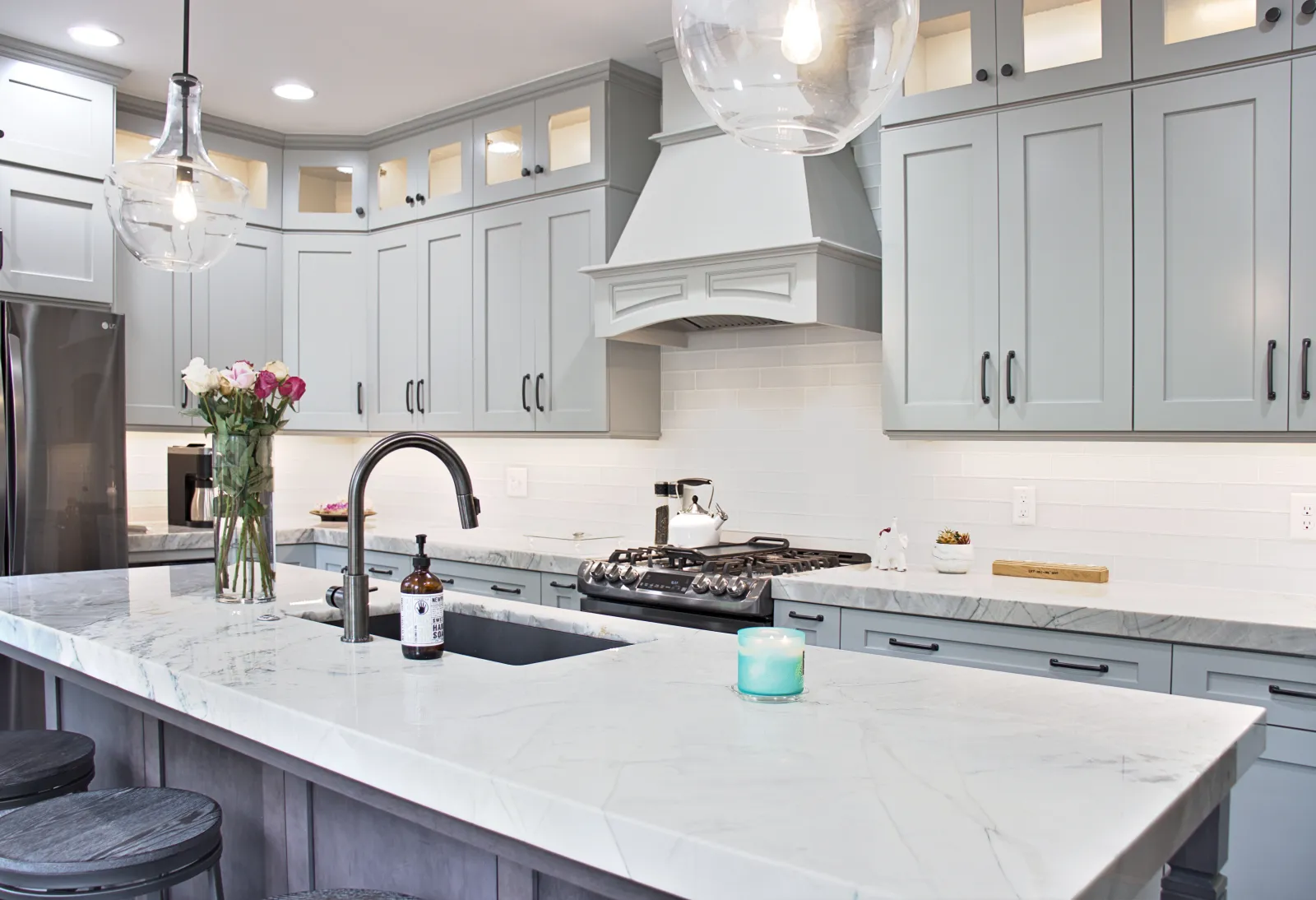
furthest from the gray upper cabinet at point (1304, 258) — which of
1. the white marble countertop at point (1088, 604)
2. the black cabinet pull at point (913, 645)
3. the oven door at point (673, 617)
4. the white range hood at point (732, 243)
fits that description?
the oven door at point (673, 617)

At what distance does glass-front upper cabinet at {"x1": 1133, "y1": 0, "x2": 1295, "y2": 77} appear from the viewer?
263 centimetres

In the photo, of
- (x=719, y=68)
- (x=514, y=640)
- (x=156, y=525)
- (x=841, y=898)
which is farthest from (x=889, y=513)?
(x=156, y=525)

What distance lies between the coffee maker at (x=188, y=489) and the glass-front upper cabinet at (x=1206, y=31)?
151 inches

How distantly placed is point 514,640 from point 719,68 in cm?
139

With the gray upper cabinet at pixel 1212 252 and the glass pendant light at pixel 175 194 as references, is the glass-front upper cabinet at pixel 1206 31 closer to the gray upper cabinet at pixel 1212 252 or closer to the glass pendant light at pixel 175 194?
the gray upper cabinet at pixel 1212 252

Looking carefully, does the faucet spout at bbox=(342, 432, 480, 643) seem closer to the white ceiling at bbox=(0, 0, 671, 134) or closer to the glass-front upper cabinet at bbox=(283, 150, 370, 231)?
the white ceiling at bbox=(0, 0, 671, 134)

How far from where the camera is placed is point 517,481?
489cm

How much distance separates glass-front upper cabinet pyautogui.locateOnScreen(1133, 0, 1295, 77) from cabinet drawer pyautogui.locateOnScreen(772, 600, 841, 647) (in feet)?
5.60

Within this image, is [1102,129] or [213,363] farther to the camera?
[213,363]

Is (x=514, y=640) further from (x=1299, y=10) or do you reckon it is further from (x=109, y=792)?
(x=1299, y=10)

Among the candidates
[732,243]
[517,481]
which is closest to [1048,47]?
[732,243]

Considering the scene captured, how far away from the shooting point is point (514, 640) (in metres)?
2.36

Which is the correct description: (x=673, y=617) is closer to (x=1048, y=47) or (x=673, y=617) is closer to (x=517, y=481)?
(x=517, y=481)

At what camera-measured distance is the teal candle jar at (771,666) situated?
150 cm
